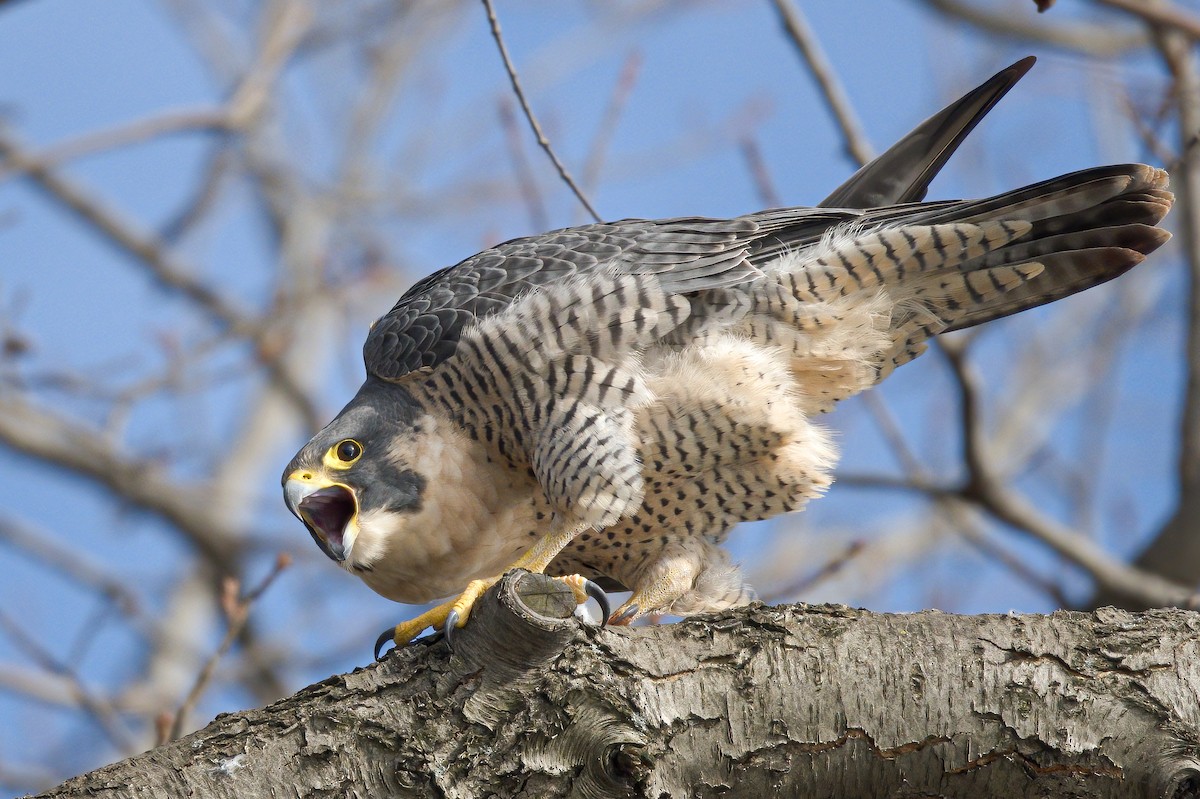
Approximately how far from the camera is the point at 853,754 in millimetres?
2613

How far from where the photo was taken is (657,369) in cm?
364

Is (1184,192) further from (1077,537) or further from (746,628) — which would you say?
(746,628)

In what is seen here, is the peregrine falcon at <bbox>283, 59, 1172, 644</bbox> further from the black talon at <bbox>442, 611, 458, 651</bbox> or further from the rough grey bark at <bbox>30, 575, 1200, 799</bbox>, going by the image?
the rough grey bark at <bbox>30, 575, 1200, 799</bbox>

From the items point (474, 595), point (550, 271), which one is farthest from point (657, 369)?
point (474, 595)

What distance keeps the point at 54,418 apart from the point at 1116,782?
345 inches

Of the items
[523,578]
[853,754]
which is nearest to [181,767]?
[523,578]

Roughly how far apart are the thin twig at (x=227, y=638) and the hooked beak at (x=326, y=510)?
11.6 inches

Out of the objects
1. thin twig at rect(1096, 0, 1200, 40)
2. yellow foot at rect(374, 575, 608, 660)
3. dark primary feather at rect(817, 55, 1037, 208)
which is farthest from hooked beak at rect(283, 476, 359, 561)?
A: thin twig at rect(1096, 0, 1200, 40)

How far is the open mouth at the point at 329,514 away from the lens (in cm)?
373

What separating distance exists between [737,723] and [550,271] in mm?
1690

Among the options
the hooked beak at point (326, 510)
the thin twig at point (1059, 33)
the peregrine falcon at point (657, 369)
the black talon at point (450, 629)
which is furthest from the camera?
the thin twig at point (1059, 33)

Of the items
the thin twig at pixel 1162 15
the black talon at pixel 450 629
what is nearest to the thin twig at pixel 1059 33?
the thin twig at pixel 1162 15

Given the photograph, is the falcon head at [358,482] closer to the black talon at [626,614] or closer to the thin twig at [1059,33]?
the black talon at [626,614]

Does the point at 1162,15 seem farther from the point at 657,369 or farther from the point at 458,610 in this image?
the point at 458,610
